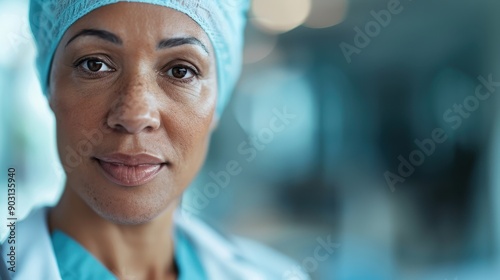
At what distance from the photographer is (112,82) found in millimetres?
609

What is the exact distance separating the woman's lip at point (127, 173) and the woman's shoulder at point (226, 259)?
0.69ft

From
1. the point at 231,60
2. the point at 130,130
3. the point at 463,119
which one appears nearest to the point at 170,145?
the point at 130,130

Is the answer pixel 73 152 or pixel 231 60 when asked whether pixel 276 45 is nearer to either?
pixel 231 60

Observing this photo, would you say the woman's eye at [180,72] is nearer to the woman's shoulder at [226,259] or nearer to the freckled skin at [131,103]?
the freckled skin at [131,103]

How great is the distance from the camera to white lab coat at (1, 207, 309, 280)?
63 cm

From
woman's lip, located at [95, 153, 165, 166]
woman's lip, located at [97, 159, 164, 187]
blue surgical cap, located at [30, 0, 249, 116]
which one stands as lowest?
woman's lip, located at [97, 159, 164, 187]

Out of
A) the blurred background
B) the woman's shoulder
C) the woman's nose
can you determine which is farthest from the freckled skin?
the blurred background

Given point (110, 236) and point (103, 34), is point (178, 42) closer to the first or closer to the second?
point (103, 34)

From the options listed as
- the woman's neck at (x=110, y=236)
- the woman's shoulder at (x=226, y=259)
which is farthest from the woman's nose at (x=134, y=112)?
the woman's shoulder at (x=226, y=259)

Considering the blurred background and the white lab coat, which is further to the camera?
the blurred background

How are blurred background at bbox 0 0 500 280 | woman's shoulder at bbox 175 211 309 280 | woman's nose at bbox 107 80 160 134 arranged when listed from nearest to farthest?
woman's nose at bbox 107 80 160 134 < woman's shoulder at bbox 175 211 309 280 < blurred background at bbox 0 0 500 280

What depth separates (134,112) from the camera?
0.59 meters

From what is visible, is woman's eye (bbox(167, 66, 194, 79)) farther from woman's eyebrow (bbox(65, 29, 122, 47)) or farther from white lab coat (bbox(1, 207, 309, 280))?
white lab coat (bbox(1, 207, 309, 280))

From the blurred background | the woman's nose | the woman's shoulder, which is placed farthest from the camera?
the blurred background
